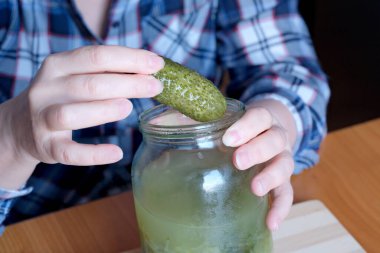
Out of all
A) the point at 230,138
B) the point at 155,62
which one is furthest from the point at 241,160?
the point at 155,62

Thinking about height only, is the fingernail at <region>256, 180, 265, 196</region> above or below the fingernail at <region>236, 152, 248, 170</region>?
below

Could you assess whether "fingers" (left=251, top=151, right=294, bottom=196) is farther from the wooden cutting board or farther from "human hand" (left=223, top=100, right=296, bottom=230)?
the wooden cutting board

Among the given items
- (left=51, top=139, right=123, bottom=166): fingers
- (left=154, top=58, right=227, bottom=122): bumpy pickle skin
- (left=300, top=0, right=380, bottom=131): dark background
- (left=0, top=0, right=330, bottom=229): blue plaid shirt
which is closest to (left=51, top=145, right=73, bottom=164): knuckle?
(left=51, top=139, right=123, bottom=166): fingers

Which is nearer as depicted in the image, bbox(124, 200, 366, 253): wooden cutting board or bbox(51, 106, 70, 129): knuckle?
bbox(51, 106, 70, 129): knuckle

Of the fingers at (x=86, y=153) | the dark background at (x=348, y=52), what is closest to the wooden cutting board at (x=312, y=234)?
the fingers at (x=86, y=153)

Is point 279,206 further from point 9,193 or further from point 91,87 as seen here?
point 9,193

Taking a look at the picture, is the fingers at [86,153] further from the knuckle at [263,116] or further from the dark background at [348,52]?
the dark background at [348,52]

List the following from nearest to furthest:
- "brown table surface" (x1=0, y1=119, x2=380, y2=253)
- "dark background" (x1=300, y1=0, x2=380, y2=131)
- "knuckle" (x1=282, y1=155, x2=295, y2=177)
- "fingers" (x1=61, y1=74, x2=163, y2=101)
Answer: "fingers" (x1=61, y1=74, x2=163, y2=101) → "knuckle" (x1=282, y1=155, x2=295, y2=177) → "brown table surface" (x1=0, y1=119, x2=380, y2=253) → "dark background" (x1=300, y1=0, x2=380, y2=131)
